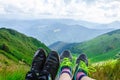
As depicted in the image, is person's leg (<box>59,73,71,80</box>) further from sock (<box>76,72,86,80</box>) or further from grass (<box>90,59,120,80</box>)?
grass (<box>90,59,120,80</box>)

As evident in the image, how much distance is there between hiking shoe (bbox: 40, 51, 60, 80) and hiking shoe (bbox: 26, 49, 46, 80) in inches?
5.1

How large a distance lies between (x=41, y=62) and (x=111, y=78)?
1.85 meters

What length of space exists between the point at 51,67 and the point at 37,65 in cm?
34

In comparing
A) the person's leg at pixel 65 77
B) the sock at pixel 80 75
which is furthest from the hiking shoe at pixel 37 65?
the sock at pixel 80 75

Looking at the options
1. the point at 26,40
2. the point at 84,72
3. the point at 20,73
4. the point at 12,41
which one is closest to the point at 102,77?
the point at 84,72

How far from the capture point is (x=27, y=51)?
16362cm

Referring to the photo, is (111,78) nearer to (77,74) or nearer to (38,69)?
(77,74)

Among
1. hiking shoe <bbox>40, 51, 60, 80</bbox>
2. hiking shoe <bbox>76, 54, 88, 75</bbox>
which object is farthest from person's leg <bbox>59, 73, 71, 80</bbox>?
hiking shoe <bbox>76, 54, 88, 75</bbox>

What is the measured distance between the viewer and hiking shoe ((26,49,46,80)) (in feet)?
18.5

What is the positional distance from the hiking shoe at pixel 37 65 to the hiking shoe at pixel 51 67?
13 centimetres

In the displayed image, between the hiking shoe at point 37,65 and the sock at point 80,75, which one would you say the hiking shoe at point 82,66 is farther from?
the hiking shoe at point 37,65

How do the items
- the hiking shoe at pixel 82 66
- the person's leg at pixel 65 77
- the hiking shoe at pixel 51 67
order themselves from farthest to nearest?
the hiking shoe at pixel 82 66 → the hiking shoe at pixel 51 67 → the person's leg at pixel 65 77

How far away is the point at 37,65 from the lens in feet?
21.5

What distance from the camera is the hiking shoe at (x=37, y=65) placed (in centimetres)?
563
